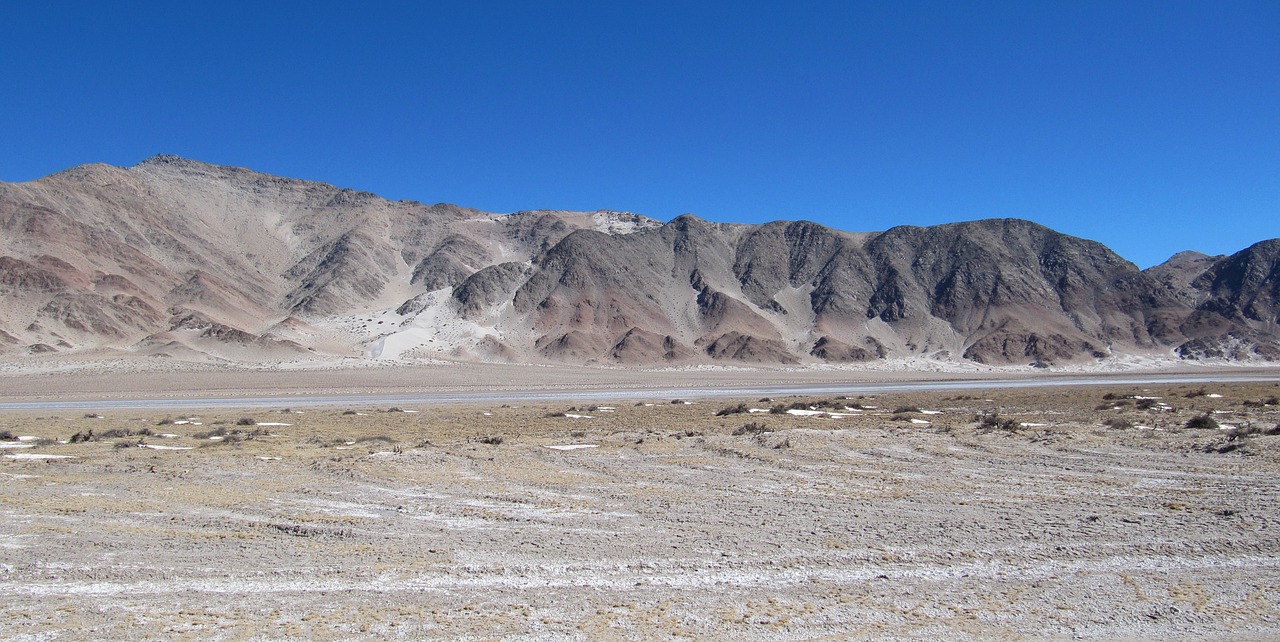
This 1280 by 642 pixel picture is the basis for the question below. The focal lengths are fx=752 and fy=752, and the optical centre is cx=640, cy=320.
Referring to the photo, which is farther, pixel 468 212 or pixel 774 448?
pixel 468 212

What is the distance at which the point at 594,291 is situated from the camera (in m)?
107

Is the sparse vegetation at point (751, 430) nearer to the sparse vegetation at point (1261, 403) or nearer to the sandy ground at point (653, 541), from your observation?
the sandy ground at point (653, 541)

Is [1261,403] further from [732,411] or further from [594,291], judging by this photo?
[594,291]

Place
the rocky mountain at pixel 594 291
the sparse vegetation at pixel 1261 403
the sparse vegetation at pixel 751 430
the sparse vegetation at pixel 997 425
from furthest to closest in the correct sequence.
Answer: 1. the rocky mountain at pixel 594 291
2. the sparse vegetation at pixel 1261 403
3. the sparse vegetation at pixel 751 430
4. the sparse vegetation at pixel 997 425

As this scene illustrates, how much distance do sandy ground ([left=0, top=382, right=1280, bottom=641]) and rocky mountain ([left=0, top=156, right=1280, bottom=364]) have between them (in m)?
72.8

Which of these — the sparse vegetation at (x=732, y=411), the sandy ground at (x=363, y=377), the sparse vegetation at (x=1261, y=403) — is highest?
the sandy ground at (x=363, y=377)

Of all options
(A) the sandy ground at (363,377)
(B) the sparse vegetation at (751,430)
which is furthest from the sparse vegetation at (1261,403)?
(A) the sandy ground at (363,377)

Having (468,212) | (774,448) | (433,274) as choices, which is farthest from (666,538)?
(468,212)

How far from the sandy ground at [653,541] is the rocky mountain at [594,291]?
72760 millimetres

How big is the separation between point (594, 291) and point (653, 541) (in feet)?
324

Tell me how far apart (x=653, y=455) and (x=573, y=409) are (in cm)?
1719

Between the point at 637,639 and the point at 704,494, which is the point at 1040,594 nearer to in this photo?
the point at 637,639

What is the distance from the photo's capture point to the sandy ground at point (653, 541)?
624cm

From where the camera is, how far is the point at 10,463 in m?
14.9
